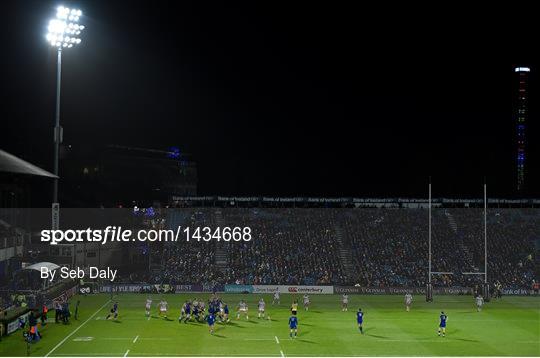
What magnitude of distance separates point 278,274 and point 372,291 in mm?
9836

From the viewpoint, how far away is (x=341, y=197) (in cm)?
8062

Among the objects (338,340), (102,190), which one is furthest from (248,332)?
(102,190)

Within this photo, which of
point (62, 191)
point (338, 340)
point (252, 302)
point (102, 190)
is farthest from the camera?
point (102, 190)

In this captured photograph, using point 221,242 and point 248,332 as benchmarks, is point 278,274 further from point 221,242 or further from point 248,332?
point 248,332

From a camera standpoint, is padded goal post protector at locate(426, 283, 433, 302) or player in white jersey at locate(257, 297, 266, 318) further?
padded goal post protector at locate(426, 283, 433, 302)

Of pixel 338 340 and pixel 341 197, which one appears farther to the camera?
pixel 341 197

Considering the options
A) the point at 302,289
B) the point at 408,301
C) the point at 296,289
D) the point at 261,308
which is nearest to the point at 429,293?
the point at 408,301

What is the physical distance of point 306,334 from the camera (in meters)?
33.8

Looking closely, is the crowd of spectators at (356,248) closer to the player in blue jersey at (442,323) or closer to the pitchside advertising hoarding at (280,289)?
the pitchside advertising hoarding at (280,289)

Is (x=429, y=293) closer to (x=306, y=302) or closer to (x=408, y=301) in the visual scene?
(x=408, y=301)

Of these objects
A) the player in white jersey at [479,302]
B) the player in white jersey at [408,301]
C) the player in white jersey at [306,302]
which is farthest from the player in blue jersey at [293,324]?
the player in white jersey at [479,302]

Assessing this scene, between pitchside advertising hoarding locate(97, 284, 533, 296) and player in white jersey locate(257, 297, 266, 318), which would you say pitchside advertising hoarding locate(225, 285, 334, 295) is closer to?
pitchside advertising hoarding locate(97, 284, 533, 296)

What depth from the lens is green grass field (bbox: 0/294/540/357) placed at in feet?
95.9

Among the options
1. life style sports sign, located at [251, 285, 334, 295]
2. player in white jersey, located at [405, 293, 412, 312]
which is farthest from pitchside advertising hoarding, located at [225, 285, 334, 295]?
player in white jersey, located at [405, 293, 412, 312]
